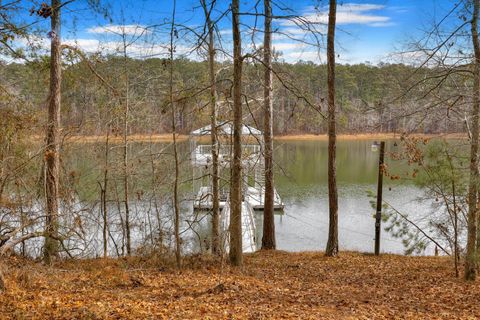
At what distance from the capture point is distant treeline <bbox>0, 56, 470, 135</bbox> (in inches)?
266

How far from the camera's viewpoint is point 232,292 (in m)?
5.64

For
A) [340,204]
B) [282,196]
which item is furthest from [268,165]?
[282,196]

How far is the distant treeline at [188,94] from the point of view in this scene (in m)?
6.75

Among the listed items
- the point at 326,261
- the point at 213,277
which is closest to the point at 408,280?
the point at 326,261

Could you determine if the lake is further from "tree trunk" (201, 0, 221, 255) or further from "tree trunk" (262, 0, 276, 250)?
"tree trunk" (201, 0, 221, 255)

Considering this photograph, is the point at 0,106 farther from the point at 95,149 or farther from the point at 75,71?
the point at 95,149

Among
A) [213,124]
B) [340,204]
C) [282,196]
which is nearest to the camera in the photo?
[213,124]

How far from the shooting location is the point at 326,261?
9273mm

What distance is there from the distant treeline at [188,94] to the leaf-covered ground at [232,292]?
2.60 meters

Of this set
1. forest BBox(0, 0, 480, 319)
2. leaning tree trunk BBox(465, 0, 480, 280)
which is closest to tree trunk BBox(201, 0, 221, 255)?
forest BBox(0, 0, 480, 319)

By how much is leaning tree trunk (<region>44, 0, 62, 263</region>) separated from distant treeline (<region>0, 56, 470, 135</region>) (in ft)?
0.65

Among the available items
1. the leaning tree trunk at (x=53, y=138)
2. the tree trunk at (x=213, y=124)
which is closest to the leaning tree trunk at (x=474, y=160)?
the tree trunk at (x=213, y=124)

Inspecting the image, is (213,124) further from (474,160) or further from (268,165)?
(474,160)

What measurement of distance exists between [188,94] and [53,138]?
256 centimetres
